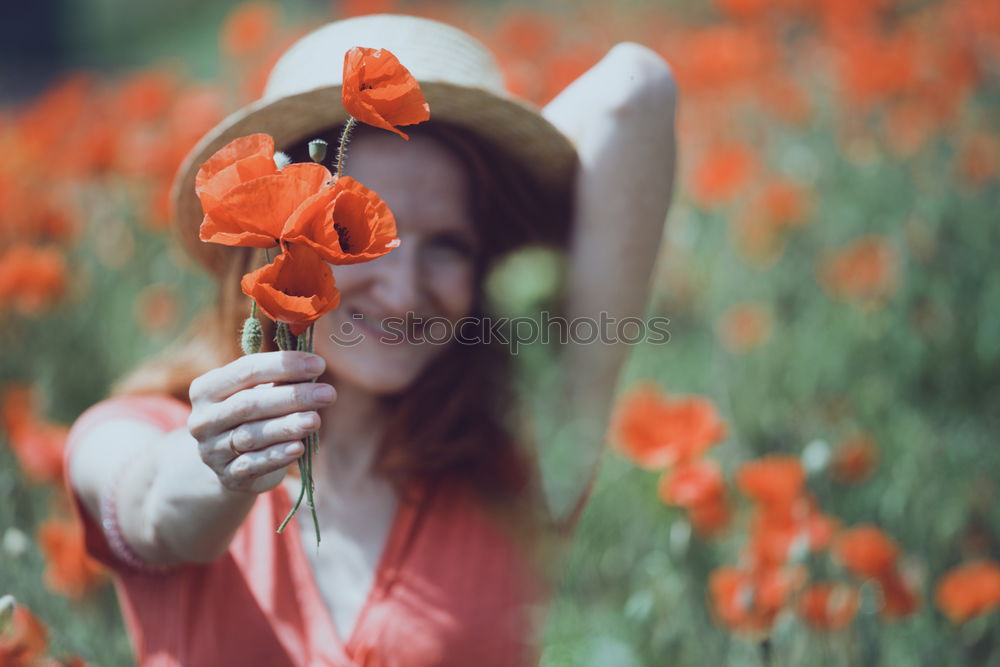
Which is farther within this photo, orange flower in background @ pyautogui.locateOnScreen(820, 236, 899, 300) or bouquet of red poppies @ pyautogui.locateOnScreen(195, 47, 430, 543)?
orange flower in background @ pyautogui.locateOnScreen(820, 236, 899, 300)

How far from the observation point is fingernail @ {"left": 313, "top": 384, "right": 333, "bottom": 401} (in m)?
0.69

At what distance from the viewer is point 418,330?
46.5 inches

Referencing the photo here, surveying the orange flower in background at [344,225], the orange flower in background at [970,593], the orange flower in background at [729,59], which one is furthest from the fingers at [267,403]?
the orange flower in background at [729,59]

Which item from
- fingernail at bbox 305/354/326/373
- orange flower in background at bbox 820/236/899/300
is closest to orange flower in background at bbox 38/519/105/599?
fingernail at bbox 305/354/326/373

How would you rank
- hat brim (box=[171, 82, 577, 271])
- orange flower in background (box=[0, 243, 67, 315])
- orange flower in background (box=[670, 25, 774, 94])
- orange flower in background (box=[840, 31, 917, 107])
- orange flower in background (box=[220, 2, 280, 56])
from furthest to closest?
orange flower in background (box=[220, 2, 280, 56]) < orange flower in background (box=[670, 25, 774, 94]) < orange flower in background (box=[840, 31, 917, 107]) < orange flower in background (box=[0, 243, 67, 315]) < hat brim (box=[171, 82, 577, 271])

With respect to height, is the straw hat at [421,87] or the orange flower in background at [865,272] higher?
the straw hat at [421,87]

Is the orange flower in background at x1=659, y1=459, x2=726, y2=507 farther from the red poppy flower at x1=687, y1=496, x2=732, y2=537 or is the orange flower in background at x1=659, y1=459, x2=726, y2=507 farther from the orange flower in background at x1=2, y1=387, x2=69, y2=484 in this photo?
the orange flower in background at x1=2, y1=387, x2=69, y2=484

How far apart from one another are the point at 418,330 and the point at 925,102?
237cm

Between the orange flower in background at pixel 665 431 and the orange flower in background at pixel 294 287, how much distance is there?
106cm

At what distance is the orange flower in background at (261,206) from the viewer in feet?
2.04

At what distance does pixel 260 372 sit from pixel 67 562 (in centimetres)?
107

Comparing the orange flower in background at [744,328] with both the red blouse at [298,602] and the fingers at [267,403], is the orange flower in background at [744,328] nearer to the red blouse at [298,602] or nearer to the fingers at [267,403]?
the red blouse at [298,602]

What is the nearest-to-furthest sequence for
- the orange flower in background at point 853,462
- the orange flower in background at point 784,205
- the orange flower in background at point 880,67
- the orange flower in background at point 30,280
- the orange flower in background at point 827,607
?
the orange flower in background at point 827,607, the orange flower in background at point 853,462, the orange flower in background at point 30,280, the orange flower in background at point 784,205, the orange flower in background at point 880,67

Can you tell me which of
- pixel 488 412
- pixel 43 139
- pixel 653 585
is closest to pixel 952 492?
pixel 653 585
